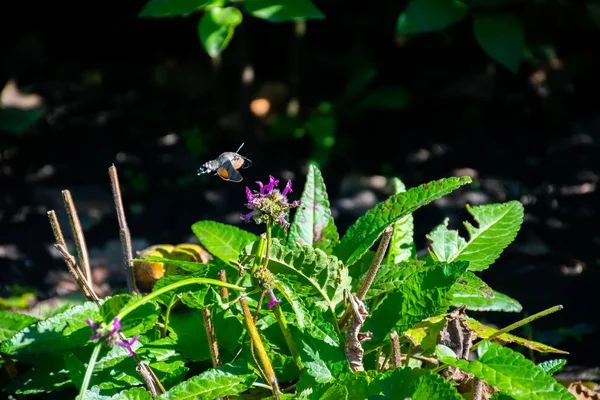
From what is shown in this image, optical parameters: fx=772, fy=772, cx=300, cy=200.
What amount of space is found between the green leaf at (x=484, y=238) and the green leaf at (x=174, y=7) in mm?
1542

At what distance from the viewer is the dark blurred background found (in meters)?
3.49

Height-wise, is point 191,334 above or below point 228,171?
below

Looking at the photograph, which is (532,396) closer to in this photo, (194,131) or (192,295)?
(192,295)

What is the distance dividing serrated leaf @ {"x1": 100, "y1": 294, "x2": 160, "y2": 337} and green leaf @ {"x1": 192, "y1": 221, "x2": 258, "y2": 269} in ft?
0.94

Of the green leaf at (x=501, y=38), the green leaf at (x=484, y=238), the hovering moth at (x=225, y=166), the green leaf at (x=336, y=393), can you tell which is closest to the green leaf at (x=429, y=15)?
the green leaf at (x=501, y=38)

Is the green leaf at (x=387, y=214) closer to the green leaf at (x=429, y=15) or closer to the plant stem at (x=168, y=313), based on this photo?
the plant stem at (x=168, y=313)

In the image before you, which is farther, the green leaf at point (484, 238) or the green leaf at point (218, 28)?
the green leaf at point (218, 28)

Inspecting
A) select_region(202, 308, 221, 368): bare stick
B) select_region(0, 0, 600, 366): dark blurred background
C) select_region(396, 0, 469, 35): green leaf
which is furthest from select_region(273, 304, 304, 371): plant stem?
select_region(396, 0, 469, 35): green leaf

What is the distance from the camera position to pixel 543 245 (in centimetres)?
322

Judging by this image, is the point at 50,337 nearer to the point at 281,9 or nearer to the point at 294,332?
the point at 294,332

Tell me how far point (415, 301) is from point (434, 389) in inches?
8.6

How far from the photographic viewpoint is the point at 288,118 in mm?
4035

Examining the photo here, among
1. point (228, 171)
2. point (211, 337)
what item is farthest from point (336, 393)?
point (228, 171)

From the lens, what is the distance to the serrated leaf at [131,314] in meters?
1.24
